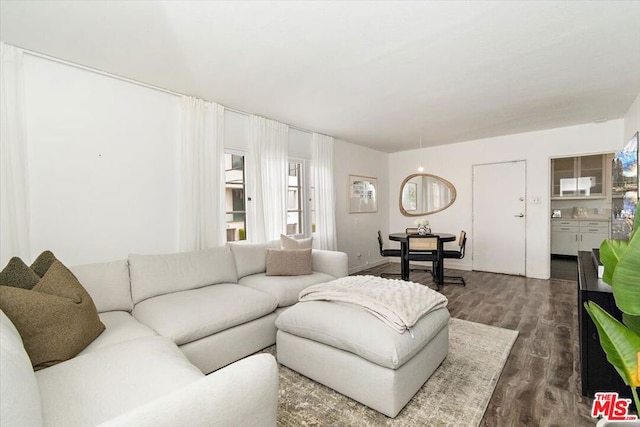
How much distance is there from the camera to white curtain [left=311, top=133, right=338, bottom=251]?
488 cm

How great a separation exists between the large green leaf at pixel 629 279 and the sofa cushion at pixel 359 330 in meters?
1.07

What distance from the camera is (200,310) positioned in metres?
2.24

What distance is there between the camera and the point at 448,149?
5965 millimetres

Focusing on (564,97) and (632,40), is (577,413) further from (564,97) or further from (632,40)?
(564,97)

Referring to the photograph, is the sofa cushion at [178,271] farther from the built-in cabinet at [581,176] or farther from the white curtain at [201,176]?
the built-in cabinet at [581,176]

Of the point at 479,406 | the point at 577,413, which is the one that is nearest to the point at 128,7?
the point at 479,406

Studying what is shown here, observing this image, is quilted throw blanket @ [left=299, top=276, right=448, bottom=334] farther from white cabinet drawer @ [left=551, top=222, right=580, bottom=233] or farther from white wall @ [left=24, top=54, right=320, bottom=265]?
white cabinet drawer @ [left=551, top=222, right=580, bottom=233]

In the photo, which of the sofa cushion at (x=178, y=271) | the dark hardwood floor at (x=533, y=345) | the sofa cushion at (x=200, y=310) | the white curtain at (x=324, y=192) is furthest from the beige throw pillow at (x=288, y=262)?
the dark hardwood floor at (x=533, y=345)

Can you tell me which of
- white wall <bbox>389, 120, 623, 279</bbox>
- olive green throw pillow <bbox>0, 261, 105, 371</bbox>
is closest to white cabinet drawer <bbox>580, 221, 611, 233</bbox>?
white wall <bbox>389, 120, 623, 279</bbox>

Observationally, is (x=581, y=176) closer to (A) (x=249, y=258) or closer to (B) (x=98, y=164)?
(A) (x=249, y=258)

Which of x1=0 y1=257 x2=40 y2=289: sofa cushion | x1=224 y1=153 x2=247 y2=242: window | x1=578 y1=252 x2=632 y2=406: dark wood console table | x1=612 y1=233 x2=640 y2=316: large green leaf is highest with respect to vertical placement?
x1=224 y1=153 x2=247 y2=242: window

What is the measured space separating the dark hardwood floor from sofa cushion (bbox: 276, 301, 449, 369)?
22.7 inches

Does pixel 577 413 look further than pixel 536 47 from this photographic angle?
No

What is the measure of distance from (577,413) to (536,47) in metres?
2.56
